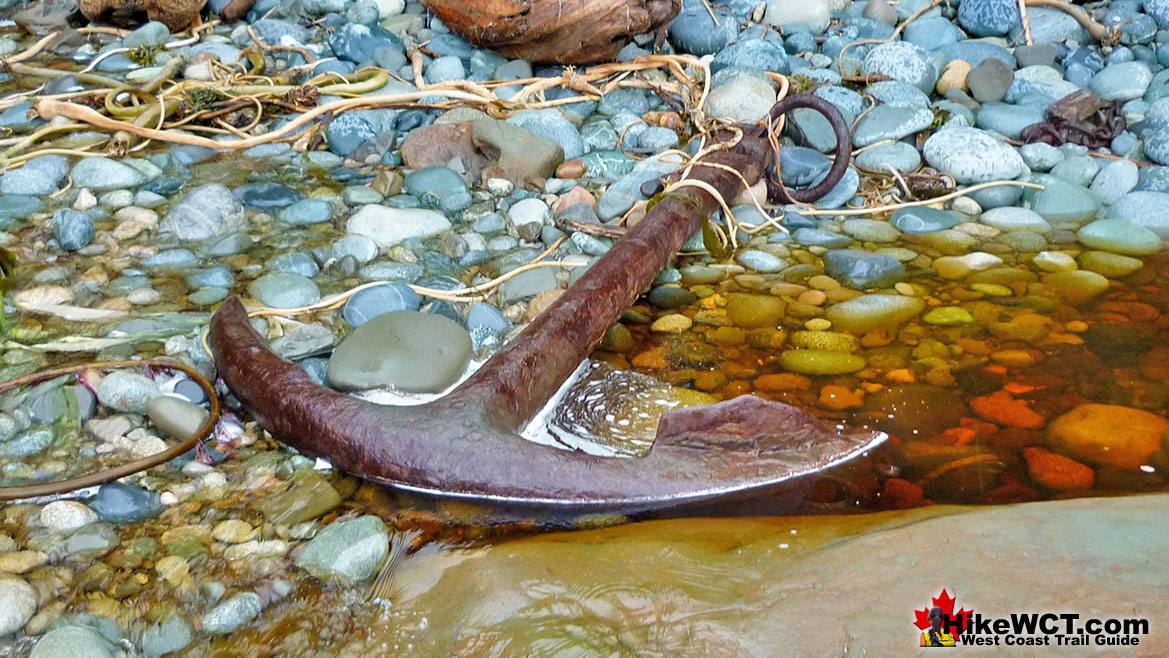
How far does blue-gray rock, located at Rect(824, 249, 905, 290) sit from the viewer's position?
11.5 feet

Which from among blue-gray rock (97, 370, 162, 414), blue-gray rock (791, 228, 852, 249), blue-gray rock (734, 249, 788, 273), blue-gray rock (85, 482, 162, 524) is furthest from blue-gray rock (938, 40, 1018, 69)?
blue-gray rock (85, 482, 162, 524)

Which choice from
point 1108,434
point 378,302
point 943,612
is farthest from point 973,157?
point 943,612

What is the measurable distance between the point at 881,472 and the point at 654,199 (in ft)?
4.93

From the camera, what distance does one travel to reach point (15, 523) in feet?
7.02

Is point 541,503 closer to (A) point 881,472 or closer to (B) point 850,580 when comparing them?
(B) point 850,580

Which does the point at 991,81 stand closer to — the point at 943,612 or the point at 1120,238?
the point at 1120,238

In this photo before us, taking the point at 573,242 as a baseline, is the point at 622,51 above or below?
above

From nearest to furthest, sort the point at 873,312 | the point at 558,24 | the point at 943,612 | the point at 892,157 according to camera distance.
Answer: the point at 943,612 < the point at 873,312 < the point at 892,157 < the point at 558,24

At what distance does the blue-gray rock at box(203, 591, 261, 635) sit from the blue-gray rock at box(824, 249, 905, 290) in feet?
7.89

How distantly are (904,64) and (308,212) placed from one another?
3.43m

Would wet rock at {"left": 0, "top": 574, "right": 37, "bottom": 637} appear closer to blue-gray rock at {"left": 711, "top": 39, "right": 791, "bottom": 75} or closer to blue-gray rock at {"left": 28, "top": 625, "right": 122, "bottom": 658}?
blue-gray rock at {"left": 28, "top": 625, "right": 122, "bottom": 658}

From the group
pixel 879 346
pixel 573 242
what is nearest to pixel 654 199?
pixel 573 242

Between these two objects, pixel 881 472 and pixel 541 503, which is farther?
pixel 881 472

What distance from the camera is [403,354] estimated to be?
275 cm
